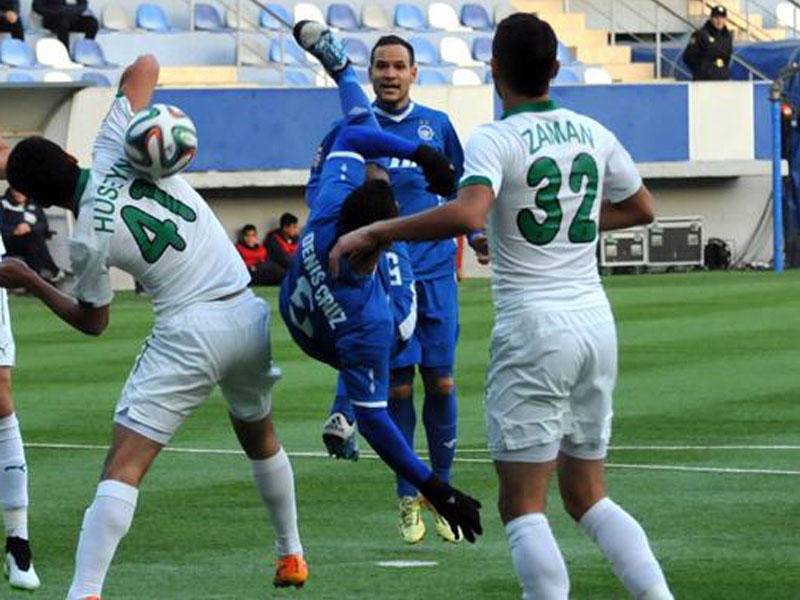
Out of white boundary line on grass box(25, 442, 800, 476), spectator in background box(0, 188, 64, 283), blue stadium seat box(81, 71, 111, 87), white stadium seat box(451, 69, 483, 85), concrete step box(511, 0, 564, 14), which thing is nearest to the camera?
white boundary line on grass box(25, 442, 800, 476)

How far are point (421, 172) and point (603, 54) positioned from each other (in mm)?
28402

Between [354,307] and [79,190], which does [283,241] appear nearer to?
[354,307]

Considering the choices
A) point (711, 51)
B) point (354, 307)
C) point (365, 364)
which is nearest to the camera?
point (354, 307)

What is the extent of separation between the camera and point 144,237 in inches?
311

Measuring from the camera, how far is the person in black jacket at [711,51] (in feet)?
117

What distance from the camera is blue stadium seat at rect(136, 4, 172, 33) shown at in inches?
1340


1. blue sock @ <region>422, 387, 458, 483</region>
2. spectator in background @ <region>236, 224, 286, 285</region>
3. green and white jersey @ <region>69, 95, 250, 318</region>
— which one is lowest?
spectator in background @ <region>236, 224, 286, 285</region>

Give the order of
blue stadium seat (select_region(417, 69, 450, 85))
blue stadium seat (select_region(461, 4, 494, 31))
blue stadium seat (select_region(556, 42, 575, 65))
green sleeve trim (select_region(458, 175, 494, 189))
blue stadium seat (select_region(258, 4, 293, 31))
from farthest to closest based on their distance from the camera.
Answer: blue stadium seat (select_region(461, 4, 494, 31)) → blue stadium seat (select_region(556, 42, 575, 65)) → blue stadium seat (select_region(417, 69, 450, 85)) → blue stadium seat (select_region(258, 4, 293, 31)) → green sleeve trim (select_region(458, 175, 494, 189))

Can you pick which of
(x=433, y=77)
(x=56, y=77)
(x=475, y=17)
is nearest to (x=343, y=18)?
(x=433, y=77)

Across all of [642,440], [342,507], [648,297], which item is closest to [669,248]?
[648,297]

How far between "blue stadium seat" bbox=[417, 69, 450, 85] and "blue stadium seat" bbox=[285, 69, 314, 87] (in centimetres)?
170

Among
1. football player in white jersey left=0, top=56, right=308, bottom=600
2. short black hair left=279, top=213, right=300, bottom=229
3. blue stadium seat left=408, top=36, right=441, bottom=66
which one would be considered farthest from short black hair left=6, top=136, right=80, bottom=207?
blue stadium seat left=408, top=36, right=441, bottom=66

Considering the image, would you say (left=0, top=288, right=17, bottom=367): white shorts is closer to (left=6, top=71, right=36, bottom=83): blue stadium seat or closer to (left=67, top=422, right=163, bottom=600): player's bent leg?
(left=67, top=422, right=163, bottom=600): player's bent leg

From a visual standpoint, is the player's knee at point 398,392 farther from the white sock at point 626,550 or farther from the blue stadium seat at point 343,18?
the blue stadium seat at point 343,18
